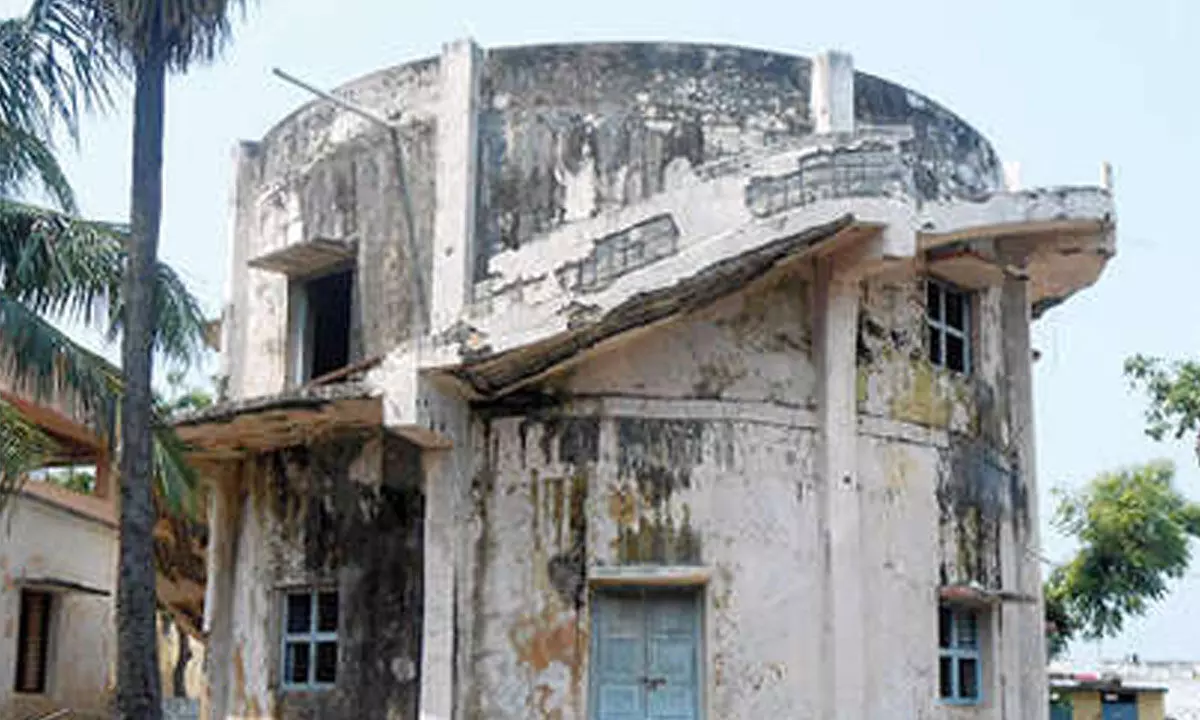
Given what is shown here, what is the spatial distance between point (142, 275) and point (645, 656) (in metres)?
4.83

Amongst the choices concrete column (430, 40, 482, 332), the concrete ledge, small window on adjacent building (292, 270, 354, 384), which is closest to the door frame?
the concrete ledge

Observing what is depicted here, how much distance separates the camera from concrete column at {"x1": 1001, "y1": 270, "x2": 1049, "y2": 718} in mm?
14438

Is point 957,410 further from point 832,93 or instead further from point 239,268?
point 239,268

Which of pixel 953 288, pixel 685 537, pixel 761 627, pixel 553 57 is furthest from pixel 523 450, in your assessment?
pixel 953 288

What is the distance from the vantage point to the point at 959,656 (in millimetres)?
14164

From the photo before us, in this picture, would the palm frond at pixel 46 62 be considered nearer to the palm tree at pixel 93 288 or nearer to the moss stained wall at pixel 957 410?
the palm tree at pixel 93 288

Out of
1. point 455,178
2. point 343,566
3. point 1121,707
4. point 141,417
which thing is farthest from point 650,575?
point 1121,707

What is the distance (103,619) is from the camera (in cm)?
2461

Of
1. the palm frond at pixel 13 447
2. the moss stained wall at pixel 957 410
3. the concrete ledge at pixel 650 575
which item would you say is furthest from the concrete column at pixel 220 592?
the moss stained wall at pixel 957 410

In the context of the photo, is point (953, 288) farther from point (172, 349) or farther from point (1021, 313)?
point (172, 349)

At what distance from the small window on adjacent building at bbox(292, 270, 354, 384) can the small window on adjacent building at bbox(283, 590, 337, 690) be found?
7.35 feet

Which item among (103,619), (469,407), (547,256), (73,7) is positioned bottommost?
(103,619)

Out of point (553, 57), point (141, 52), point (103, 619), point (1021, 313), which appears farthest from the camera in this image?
point (103, 619)

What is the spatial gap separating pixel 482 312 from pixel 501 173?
1981mm
